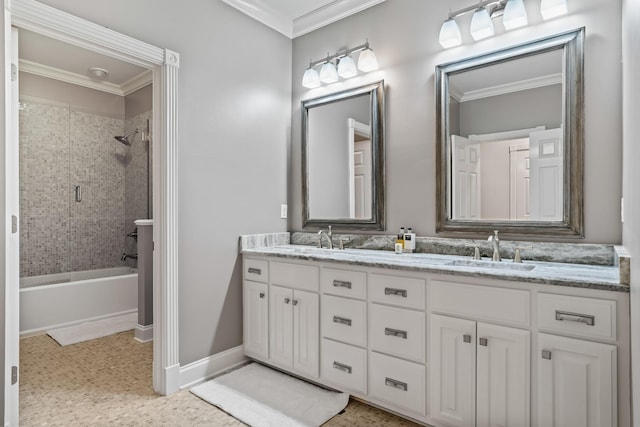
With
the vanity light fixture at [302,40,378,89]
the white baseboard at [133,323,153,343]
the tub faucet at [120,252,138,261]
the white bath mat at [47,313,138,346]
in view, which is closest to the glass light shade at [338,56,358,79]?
the vanity light fixture at [302,40,378,89]

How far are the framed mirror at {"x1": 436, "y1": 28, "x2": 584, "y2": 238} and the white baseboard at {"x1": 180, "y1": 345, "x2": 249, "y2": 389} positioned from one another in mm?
1730

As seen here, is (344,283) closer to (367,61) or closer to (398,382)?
(398,382)

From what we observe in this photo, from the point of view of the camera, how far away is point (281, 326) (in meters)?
2.42

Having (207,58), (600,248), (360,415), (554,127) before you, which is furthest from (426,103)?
(360,415)

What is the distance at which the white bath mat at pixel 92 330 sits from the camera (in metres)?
3.19

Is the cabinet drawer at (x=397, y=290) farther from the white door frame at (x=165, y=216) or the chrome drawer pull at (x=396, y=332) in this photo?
the white door frame at (x=165, y=216)

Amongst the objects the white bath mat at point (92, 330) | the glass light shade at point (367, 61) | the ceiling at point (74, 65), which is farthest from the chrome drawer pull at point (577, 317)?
the ceiling at point (74, 65)

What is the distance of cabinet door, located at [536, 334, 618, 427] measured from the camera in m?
1.37

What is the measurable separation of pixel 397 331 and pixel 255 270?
3.78 ft

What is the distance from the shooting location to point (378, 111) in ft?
8.54

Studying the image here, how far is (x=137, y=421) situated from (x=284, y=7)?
3.00 metres

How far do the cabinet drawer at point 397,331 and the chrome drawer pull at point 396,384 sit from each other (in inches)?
5.6

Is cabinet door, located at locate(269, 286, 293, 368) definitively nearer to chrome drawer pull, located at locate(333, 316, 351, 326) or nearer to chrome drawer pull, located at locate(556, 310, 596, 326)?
chrome drawer pull, located at locate(333, 316, 351, 326)

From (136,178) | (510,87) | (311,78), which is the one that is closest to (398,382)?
(510,87)
